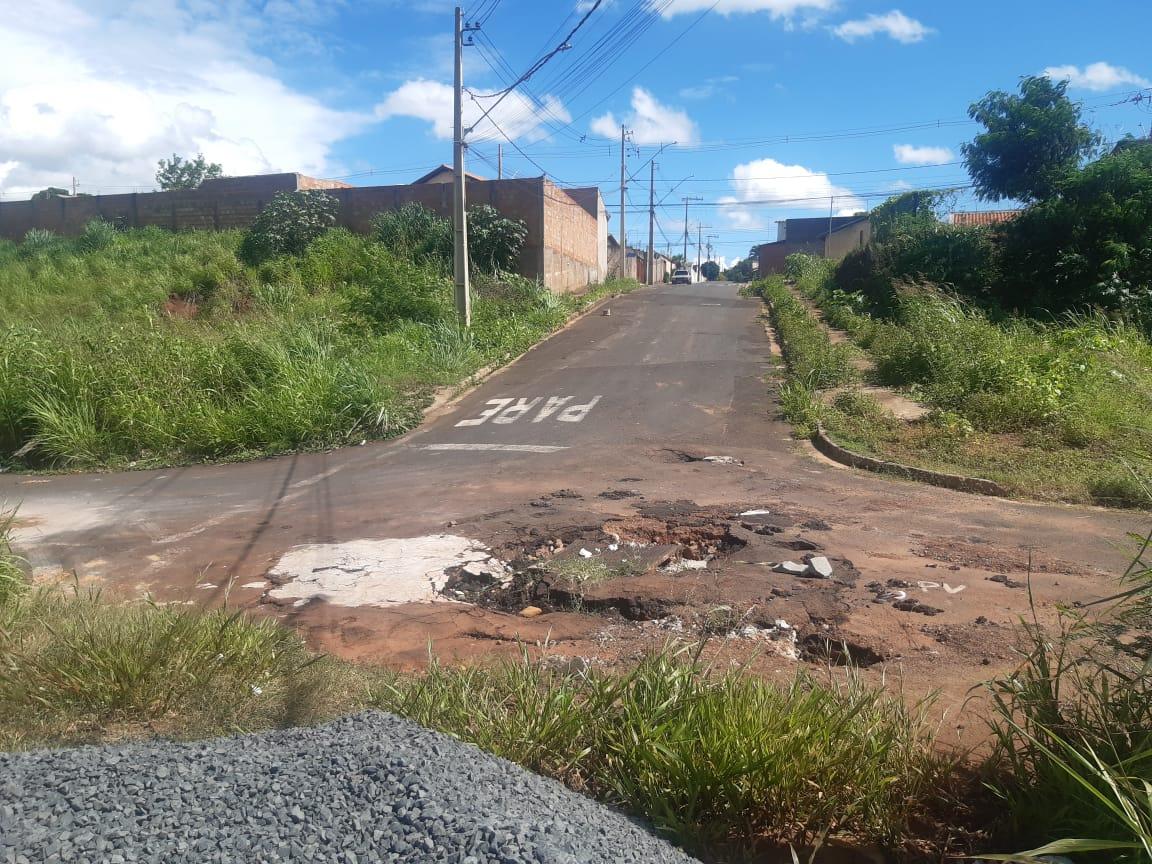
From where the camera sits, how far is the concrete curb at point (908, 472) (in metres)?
8.45

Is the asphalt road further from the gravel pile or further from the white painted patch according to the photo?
the gravel pile

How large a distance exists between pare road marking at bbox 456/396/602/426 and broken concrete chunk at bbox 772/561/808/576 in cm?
674

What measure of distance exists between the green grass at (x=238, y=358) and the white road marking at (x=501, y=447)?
1283mm

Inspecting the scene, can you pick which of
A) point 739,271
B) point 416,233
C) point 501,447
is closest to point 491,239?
point 416,233

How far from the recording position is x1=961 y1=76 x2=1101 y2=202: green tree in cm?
1983

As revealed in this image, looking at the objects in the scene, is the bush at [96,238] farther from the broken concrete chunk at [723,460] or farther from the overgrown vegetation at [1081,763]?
the overgrown vegetation at [1081,763]

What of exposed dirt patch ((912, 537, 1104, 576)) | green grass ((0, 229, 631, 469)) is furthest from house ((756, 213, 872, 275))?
exposed dirt patch ((912, 537, 1104, 576))

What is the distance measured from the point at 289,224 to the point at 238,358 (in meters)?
13.4

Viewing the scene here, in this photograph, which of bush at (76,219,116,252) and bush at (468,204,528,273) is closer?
bush at (468,204,528,273)

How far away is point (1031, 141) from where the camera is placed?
65.9ft

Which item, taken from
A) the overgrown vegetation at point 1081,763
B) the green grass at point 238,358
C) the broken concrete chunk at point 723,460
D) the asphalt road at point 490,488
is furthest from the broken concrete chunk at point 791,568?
the green grass at point 238,358

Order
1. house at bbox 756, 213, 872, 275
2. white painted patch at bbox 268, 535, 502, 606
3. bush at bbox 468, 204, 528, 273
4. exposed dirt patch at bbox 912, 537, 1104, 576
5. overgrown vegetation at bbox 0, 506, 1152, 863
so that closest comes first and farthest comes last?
overgrown vegetation at bbox 0, 506, 1152, 863 → white painted patch at bbox 268, 535, 502, 606 → exposed dirt patch at bbox 912, 537, 1104, 576 → bush at bbox 468, 204, 528, 273 → house at bbox 756, 213, 872, 275

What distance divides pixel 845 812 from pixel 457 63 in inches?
645

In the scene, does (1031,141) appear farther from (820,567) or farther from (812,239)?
(812,239)
